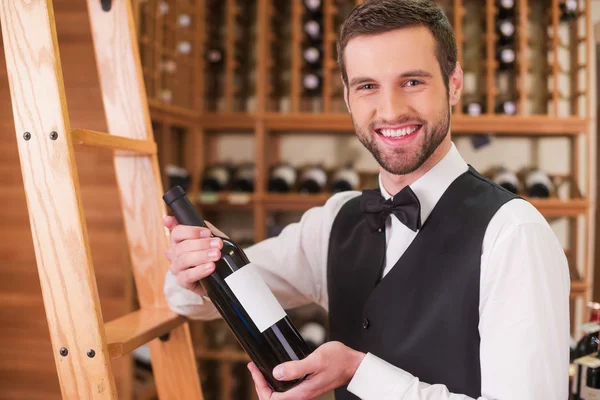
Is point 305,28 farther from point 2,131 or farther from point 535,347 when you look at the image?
point 535,347

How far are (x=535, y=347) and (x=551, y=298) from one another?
0.09m

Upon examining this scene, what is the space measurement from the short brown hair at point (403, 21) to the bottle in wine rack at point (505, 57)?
261cm

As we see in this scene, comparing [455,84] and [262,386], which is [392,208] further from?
[262,386]

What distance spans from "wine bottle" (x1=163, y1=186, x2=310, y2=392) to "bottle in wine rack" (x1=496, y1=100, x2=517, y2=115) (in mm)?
2931

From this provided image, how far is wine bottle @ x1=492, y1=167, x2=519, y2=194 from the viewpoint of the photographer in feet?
11.0

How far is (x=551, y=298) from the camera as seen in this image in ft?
3.09

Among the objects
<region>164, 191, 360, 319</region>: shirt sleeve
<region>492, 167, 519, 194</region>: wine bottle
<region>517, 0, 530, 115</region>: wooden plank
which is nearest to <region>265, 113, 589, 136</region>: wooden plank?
<region>517, 0, 530, 115</region>: wooden plank

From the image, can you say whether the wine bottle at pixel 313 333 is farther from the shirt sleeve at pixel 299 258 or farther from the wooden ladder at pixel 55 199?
the wooden ladder at pixel 55 199

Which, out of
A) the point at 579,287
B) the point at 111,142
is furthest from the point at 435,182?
the point at 579,287

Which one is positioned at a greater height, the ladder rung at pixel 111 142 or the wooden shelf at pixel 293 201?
the ladder rung at pixel 111 142

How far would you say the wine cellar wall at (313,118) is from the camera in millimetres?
3414

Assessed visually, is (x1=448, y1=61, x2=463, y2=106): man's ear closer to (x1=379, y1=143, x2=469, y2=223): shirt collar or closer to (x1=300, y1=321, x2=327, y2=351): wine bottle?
(x1=379, y1=143, x2=469, y2=223): shirt collar

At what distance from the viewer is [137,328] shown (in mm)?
1030

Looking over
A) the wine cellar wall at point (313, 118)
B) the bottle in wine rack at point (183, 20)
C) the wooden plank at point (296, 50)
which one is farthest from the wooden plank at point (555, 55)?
the bottle in wine rack at point (183, 20)
